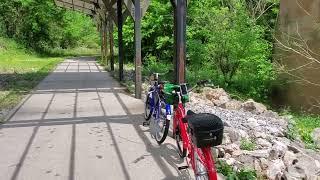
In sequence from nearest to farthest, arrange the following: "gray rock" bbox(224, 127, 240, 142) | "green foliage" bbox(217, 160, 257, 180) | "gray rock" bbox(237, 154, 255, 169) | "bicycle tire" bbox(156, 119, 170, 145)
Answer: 1. "green foliage" bbox(217, 160, 257, 180)
2. "gray rock" bbox(237, 154, 255, 169)
3. "bicycle tire" bbox(156, 119, 170, 145)
4. "gray rock" bbox(224, 127, 240, 142)

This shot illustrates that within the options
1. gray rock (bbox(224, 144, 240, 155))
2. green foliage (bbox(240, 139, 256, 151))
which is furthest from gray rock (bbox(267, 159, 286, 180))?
green foliage (bbox(240, 139, 256, 151))

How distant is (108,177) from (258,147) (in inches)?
103

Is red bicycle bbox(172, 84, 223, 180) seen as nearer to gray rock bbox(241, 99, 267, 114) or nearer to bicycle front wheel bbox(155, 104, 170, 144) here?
bicycle front wheel bbox(155, 104, 170, 144)

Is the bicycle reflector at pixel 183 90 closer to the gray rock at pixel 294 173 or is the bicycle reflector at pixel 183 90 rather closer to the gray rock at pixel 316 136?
the gray rock at pixel 294 173

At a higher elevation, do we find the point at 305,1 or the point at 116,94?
the point at 305,1

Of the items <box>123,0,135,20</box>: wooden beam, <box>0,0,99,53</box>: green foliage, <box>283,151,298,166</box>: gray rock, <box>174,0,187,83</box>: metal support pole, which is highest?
<box>0,0,99,53</box>: green foliage

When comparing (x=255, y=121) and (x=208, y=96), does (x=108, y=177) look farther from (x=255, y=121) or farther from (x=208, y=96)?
(x=208, y=96)

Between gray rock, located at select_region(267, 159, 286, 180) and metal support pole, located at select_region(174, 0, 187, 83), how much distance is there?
2213mm

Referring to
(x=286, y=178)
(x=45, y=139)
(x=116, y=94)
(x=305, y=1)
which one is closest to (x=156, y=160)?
(x=286, y=178)

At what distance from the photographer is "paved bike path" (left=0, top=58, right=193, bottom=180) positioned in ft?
16.8

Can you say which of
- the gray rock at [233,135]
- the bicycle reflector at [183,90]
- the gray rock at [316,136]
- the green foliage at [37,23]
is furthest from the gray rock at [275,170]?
the green foliage at [37,23]

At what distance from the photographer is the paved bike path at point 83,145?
202 inches

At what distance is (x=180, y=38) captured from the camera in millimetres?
7059

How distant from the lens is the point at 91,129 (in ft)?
24.6
